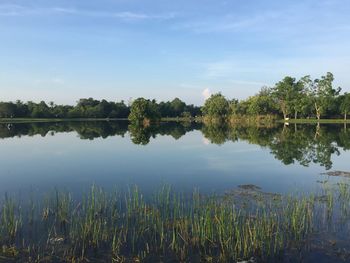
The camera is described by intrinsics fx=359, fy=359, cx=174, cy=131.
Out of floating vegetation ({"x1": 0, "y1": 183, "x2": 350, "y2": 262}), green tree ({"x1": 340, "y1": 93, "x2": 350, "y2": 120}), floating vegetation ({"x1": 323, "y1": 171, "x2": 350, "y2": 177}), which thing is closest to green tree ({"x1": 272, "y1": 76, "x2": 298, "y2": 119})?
green tree ({"x1": 340, "y1": 93, "x2": 350, "y2": 120})

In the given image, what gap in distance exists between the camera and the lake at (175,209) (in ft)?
27.9

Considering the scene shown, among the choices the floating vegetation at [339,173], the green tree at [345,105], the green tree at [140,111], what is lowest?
the floating vegetation at [339,173]

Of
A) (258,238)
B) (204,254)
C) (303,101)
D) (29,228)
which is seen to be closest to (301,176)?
(258,238)

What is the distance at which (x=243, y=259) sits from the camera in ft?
26.4

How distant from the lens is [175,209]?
962 centimetres

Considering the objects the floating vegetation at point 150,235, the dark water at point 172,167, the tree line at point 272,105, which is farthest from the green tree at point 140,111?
the floating vegetation at point 150,235

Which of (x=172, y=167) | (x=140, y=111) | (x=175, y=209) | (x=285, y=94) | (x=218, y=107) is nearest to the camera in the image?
(x=175, y=209)

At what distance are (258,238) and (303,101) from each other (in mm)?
87398

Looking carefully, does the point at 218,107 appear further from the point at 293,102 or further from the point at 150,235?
the point at 150,235

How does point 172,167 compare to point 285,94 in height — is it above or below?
below

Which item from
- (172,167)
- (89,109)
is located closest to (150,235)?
(172,167)

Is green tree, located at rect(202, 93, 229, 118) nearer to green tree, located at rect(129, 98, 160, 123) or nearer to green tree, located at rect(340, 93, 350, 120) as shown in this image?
green tree, located at rect(129, 98, 160, 123)

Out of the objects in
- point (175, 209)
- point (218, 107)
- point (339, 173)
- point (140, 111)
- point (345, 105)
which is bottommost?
point (339, 173)

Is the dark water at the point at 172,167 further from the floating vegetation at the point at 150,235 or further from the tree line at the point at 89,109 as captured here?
the tree line at the point at 89,109
